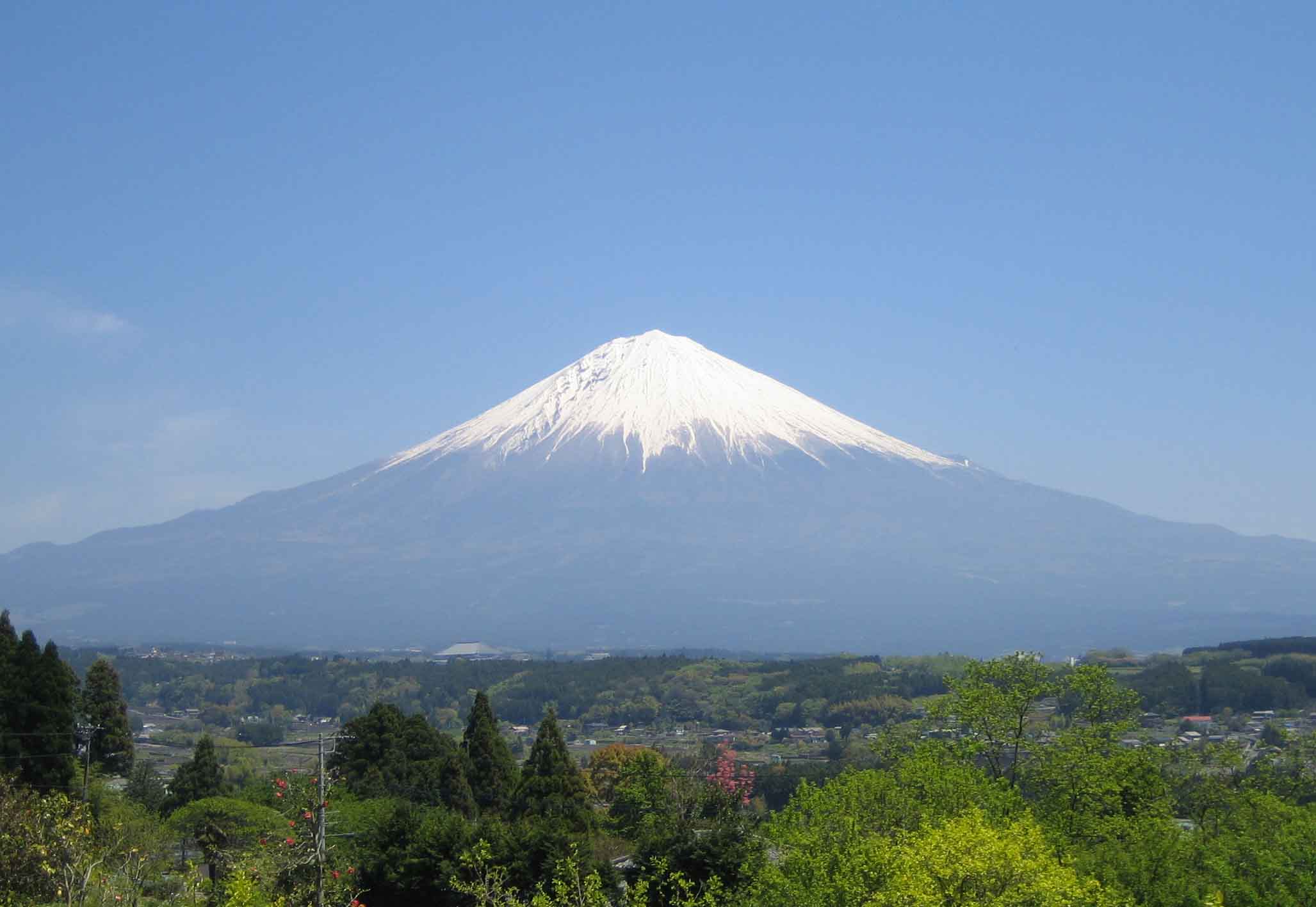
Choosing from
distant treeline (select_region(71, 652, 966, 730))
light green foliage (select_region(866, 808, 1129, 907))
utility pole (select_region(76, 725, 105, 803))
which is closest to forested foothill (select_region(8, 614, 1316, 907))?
light green foliage (select_region(866, 808, 1129, 907))

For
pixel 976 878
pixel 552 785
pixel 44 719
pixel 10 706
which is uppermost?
pixel 10 706

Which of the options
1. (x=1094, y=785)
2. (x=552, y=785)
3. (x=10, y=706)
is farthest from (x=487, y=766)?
(x=1094, y=785)

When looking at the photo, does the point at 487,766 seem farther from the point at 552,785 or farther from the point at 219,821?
the point at 219,821

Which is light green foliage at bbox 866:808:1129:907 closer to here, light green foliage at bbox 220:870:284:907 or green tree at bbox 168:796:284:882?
light green foliage at bbox 220:870:284:907

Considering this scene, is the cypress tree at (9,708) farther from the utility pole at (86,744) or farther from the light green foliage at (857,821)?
the light green foliage at (857,821)

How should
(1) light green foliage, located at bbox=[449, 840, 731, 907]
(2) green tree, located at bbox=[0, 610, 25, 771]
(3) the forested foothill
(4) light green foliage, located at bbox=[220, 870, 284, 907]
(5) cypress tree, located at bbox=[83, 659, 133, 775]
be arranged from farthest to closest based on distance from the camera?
(5) cypress tree, located at bbox=[83, 659, 133, 775] < (2) green tree, located at bbox=[0, 610, 25, 771] < (3) the forested foothill < (1) light green foliage, located at bbox=[449, 840, 731, 907] < (4) light green foliage, located at bbox=[220, 870, 284, 907]

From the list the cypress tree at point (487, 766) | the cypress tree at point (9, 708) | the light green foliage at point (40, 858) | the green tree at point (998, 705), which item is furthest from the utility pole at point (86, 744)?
the green tree at point (998, 705)
